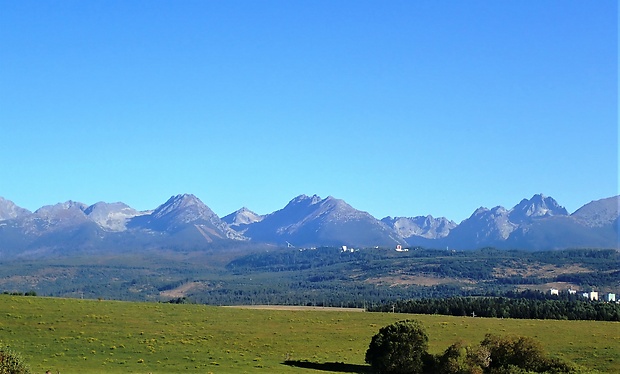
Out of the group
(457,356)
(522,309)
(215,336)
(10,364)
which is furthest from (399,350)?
(522,309)

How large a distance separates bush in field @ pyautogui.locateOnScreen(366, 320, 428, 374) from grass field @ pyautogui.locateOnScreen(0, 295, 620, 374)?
2.94m

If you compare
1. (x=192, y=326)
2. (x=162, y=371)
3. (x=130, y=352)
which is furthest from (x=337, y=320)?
(x=162, y=371)

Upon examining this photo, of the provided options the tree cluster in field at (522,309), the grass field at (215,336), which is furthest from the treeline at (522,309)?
the grass field at (215,336)

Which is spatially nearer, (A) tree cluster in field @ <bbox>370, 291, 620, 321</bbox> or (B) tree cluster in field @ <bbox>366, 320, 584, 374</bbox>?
(B) tree cluster in field @ <bbox>366, 320, 584, 374</bbox>

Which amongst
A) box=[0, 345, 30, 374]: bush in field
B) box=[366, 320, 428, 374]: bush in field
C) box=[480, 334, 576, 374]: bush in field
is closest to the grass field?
Answer: box=[366, 320, 428, 374]: bush in field

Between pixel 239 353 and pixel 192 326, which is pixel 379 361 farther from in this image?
pixel 192 326

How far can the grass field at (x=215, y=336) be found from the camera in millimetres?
82938

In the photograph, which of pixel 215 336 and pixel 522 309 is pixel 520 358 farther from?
pixel 522 309

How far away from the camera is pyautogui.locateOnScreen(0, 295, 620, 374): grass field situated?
8294 centimetres

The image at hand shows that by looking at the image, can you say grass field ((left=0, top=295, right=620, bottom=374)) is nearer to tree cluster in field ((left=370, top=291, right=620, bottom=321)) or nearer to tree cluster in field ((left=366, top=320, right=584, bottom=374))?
tree cluster in field ((left=366, top=320, right=584, bottom=374))

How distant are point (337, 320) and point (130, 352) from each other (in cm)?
3941

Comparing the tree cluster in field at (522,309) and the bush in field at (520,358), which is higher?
the tree cluster in field at (522,309)

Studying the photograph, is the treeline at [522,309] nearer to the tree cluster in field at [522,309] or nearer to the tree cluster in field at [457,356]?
the tree cluster in field at [522,309]

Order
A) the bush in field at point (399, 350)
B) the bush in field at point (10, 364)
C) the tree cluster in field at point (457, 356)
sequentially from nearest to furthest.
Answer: the bush in field at point (10, 364)
the tree cluster in field at point (457, 356)
the bush in field at point (399, 350)
